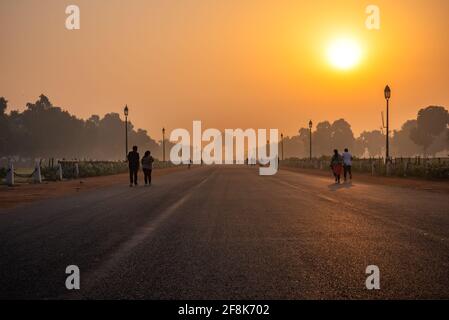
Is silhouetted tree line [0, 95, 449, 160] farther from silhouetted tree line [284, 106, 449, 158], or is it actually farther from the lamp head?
the lamp head

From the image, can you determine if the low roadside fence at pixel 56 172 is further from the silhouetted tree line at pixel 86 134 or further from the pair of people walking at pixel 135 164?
the silhouetted tree line at pixel 86 134

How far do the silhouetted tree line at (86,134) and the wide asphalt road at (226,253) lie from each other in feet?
286

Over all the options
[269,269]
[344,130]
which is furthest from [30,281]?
[344,130]

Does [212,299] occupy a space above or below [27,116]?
below

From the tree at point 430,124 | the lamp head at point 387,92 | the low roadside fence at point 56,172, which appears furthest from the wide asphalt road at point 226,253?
the tree at point 430,124

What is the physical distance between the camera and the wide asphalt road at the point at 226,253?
14.7 feet

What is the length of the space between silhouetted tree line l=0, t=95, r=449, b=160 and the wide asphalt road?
87.2 metres

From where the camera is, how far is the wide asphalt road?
14.7 ft

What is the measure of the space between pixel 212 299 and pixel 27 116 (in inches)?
4569

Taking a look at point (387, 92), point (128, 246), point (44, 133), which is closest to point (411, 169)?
point (387, 92)

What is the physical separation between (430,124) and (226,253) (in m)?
151

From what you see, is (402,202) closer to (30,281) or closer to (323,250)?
(323,250)

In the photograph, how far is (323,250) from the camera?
6.45m

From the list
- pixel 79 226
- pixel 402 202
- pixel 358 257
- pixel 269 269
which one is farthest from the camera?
pixel 402 202
